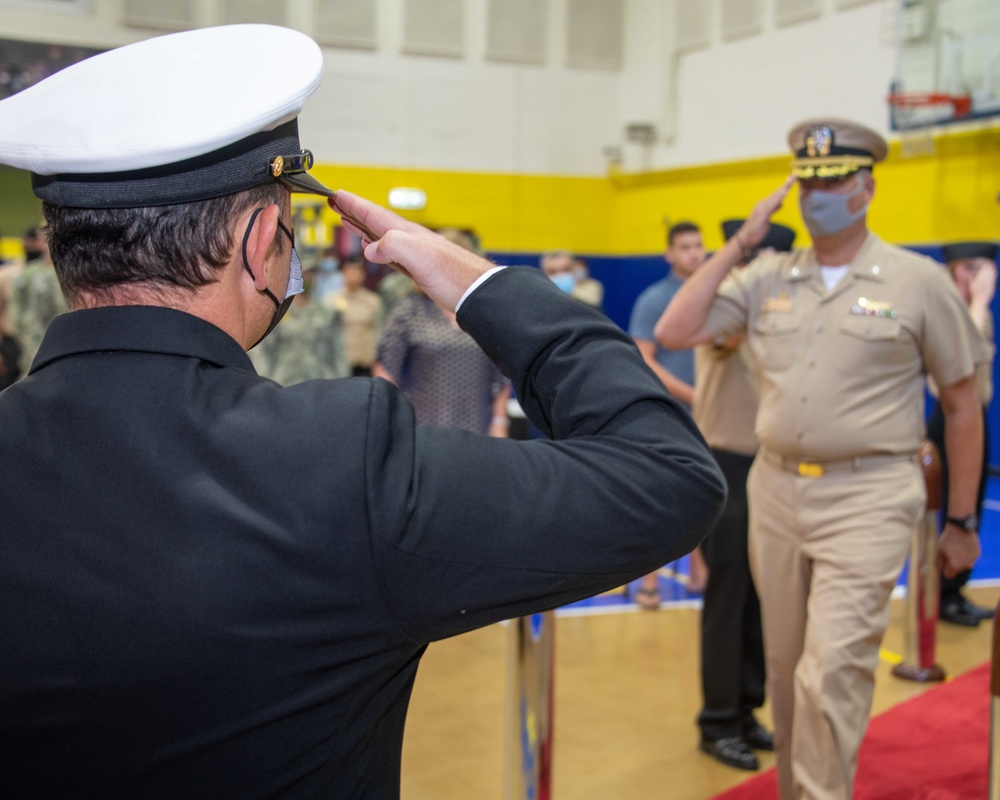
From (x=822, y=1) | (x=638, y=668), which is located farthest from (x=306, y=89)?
(x=822, y=1)

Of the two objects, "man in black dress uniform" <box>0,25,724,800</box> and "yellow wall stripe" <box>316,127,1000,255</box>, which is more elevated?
"yellow wall stripe" <box>316,127,1000,255</box>

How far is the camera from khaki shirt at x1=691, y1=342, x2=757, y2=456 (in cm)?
375

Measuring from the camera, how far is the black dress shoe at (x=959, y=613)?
482cm

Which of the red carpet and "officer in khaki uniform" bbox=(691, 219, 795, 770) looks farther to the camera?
"officer in khaki uniform" bbox=(691, 219, 795, 770)

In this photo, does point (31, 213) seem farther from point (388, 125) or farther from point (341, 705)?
point (341, 705)

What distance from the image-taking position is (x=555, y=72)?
13406mm

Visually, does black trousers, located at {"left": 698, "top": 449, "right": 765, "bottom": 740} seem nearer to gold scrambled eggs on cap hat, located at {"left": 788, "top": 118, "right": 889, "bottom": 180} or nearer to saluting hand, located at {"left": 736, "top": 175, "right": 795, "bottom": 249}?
saluting hand, located at {"left": 736, "top": 175, "right": 795, "bottom": 249}

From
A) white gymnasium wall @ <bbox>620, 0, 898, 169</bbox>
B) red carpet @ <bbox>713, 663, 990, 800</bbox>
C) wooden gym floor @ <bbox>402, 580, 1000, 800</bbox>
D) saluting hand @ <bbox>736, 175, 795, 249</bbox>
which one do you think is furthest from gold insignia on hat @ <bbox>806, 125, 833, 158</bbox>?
white gymnasium wall @ <bbox>620, 0, 898, 169</bbox>

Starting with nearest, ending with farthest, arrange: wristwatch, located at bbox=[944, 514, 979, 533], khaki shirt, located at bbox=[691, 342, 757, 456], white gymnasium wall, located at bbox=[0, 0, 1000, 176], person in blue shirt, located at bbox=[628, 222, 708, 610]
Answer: wristwatch, located at bbox=[944, 514, 979, 533] < khaki shirt, located at bbox=[691, 342, 757, 456] < person in blue shirt, located at bbox=[628, 222, 708, 610] < white gymnasium wall, located at bbox=[0, 0, 1000, 176]

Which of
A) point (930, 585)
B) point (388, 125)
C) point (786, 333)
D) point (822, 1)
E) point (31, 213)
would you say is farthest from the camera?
point (388, 125)

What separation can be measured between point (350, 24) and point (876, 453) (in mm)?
10924

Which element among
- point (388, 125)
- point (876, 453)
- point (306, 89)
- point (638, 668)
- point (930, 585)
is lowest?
point (638, 668)

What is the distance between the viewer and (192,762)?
33.1 inches

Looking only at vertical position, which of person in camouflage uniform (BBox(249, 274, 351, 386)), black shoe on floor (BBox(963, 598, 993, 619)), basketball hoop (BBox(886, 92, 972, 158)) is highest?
basketball hoop (BBox(886, 92, 972, 158))
